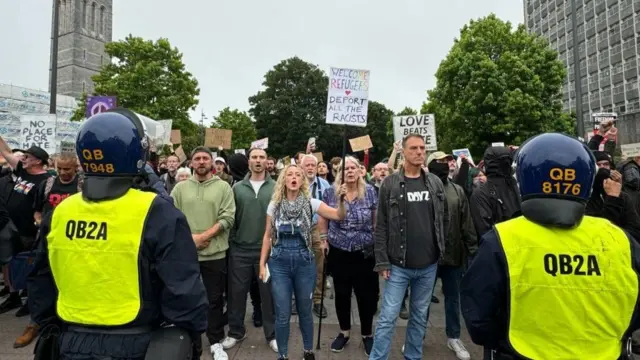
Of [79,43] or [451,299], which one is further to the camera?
[79,43]

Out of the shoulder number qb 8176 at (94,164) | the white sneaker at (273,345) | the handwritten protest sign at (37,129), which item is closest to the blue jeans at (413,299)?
the white sneaker at (273,345)

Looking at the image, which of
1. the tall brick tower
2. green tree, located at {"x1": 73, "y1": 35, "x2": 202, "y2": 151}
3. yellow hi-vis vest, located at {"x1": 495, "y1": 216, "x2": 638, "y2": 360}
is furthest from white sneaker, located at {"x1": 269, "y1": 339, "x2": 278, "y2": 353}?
the tall brick tower

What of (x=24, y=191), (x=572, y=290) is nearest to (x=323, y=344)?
(x=572, y=290)

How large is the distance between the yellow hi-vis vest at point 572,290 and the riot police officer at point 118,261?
1374mm

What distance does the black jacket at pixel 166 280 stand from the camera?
6.61 ft

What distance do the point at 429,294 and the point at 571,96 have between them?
240ft

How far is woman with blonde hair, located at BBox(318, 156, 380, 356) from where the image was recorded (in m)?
4.96

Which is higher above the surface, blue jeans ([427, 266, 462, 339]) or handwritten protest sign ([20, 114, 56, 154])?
handwritten protest sign ([20, 114, 56, 154])

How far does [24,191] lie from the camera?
6.20 metres

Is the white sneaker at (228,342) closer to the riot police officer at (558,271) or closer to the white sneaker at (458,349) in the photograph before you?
the white sneaker at (458,349)

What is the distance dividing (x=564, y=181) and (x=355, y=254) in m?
3.24

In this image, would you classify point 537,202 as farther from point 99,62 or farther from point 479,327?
point 99,62

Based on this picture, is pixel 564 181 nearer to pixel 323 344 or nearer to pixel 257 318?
pixel 323 344

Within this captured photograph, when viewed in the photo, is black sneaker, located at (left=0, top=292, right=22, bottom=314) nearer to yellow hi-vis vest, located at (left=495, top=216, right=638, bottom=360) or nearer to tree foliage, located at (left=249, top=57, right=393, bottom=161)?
yellow hi-vis vest, located at (left=495, top=216, right=638, bottom=360)
